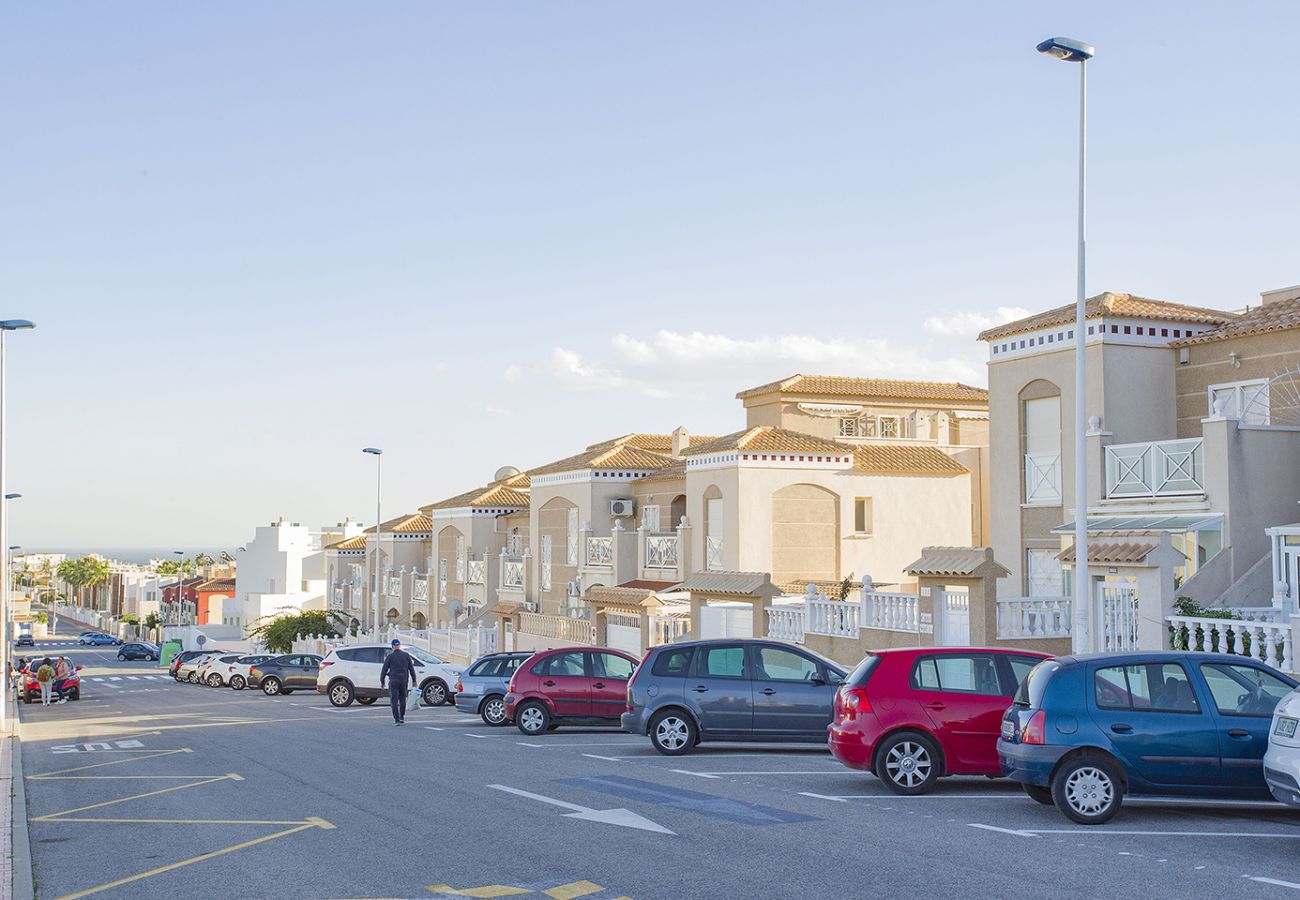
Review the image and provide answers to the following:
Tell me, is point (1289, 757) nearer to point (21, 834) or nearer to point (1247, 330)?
point (21, 834)

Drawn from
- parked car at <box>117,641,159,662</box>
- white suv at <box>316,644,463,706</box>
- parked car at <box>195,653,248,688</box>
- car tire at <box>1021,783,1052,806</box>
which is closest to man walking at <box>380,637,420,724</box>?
white suv at <box>316,644,463,706</box>

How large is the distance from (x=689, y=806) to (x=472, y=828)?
7.19 feet

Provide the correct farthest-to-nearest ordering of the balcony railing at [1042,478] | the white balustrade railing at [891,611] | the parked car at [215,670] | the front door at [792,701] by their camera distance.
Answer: the parked car at [215,670], the balcony railing at [1042,478], the white balustrade railing at [891,611], the front door at [792,701]

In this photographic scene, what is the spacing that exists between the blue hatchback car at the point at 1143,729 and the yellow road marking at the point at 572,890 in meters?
4.32

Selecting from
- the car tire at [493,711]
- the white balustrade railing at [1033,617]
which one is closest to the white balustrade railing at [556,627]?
the car tire at [493,711]

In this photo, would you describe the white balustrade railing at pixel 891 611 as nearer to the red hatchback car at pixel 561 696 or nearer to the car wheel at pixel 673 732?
the red hatchback car at pixel 561 696

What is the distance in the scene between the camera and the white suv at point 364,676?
32.5 meters

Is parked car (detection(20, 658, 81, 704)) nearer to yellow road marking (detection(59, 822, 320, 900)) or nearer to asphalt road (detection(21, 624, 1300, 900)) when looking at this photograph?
asphalt road (detection(21, 624, 1300, 900))

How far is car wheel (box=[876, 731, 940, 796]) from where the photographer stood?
43.6 feet

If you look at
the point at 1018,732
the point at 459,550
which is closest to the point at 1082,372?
the point at 1018,732

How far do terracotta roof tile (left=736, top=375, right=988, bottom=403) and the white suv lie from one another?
17.8 metres

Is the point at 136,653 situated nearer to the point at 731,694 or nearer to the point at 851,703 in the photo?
the point at 731,694

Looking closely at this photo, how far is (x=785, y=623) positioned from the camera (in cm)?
2558

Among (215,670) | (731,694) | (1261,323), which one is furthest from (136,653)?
(731,694)
